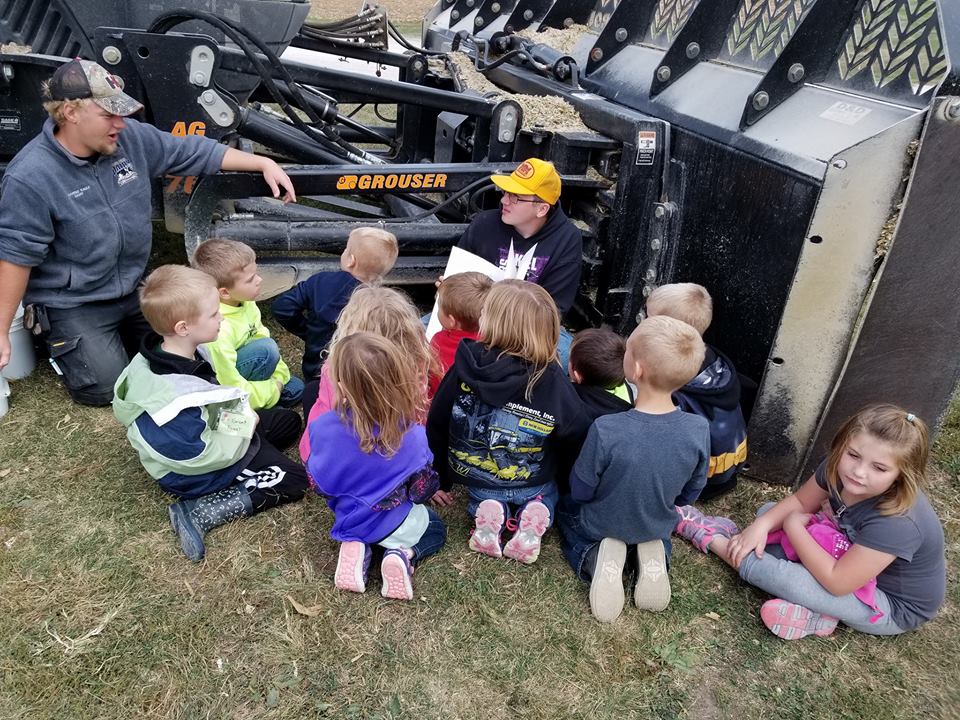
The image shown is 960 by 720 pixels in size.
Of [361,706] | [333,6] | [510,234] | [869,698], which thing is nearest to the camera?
[361,706]

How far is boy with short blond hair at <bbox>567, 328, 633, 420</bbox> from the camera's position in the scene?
9.09ft

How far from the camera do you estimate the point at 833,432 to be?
3.14 metres

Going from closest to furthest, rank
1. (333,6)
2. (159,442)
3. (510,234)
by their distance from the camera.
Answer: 1. (159,442)
2. (510,234)
3. (333,6)

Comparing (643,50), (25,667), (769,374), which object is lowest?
(25,667)

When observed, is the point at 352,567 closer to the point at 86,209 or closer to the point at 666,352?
the point at 666,352

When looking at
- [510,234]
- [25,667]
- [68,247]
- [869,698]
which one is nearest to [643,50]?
[510,234]

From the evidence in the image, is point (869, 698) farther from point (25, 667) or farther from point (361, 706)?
point (25, 667)

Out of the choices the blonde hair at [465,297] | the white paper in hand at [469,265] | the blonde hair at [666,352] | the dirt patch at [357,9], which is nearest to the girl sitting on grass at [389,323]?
the blonde hair at [465,297]

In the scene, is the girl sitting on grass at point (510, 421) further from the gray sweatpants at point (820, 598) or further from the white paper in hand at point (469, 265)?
the white paper in hand at point (469, 265)

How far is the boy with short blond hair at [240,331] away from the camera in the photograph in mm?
3145

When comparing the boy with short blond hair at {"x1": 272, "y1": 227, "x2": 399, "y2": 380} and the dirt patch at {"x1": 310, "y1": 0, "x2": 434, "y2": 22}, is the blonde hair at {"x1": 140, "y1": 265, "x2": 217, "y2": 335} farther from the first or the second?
the dirt patch at {"x1": 310, "y1": 0, "x2": 434, "y2": 22}

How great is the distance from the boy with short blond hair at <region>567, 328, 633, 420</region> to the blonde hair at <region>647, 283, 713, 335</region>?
1.16ft

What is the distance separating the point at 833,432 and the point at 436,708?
1906 millimetres

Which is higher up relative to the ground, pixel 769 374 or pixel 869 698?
pixel 769 374
